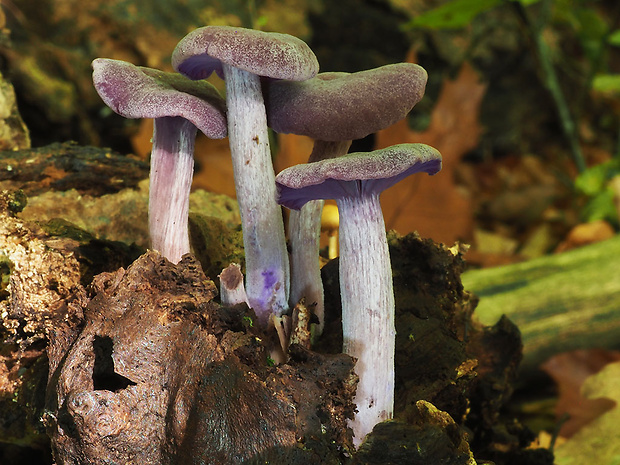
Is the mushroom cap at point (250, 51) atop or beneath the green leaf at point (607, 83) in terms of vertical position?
beneath

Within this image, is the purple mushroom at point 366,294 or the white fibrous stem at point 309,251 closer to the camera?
the purple mushroom at point 366,294

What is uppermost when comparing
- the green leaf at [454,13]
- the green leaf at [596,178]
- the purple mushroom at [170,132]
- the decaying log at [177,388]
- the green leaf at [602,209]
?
the green leaf at [454,13]

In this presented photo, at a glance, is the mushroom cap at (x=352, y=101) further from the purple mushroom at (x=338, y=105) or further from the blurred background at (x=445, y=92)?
the blurred background at (x=445, y=92)

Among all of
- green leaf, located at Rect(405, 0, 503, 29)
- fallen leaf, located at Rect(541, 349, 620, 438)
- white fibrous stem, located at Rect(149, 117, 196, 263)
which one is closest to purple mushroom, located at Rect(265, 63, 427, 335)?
white fibrous stem, located at Rect(149, 117, 196, 263)

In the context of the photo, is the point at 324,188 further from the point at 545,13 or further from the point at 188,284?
A: the point at 545,13

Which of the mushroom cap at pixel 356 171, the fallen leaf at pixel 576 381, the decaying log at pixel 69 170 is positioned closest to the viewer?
the mushroom cap at pixel 356 171

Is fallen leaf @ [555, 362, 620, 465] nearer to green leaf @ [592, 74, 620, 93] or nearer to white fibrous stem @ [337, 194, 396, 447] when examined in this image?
white fibrous stem @ [337, 194, 396, 447]

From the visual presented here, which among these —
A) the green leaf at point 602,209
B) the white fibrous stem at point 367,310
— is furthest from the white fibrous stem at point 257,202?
the green leaf at point 602,209

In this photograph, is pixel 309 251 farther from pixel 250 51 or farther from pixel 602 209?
pixel 602 209
